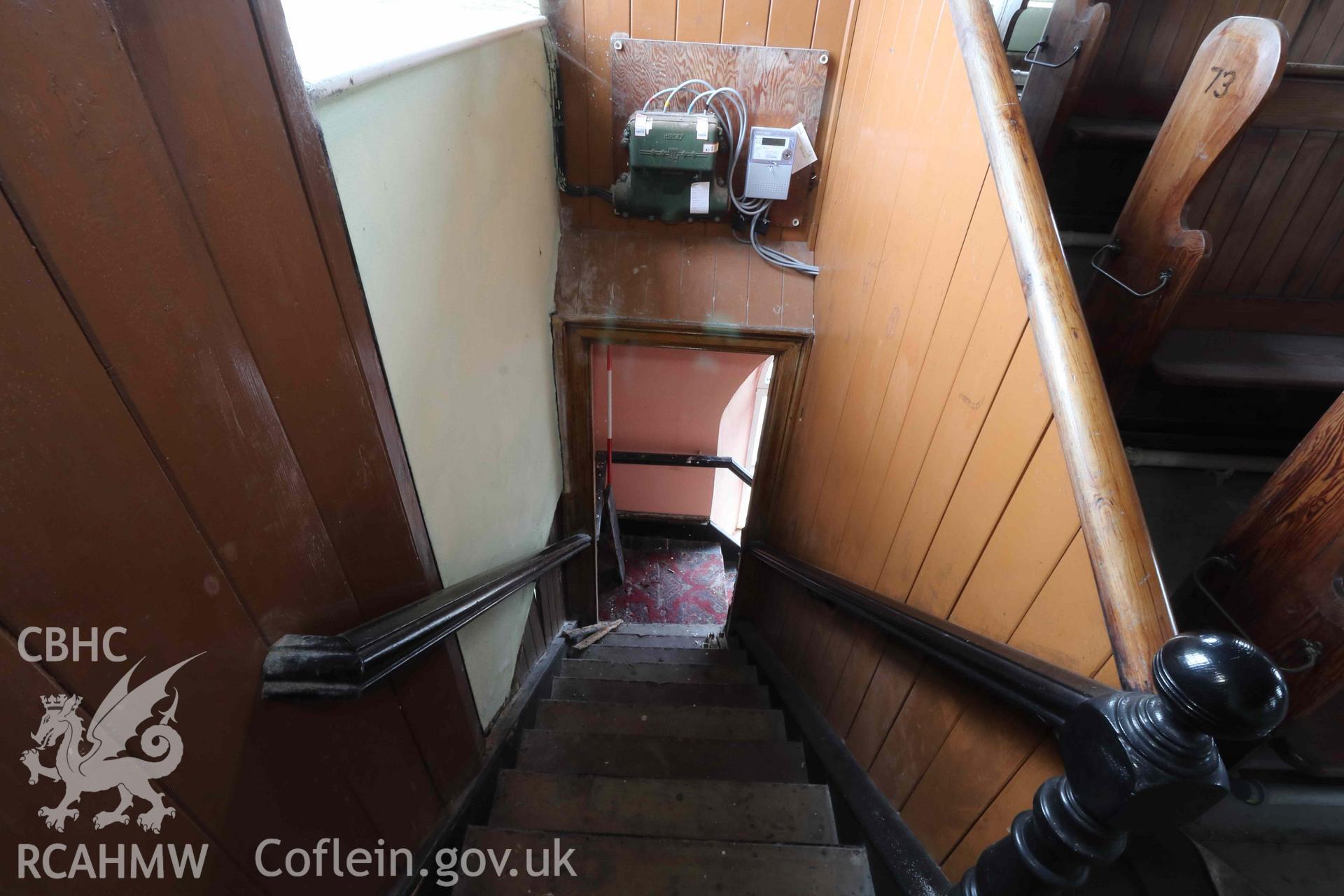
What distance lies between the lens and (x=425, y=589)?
1134 mm

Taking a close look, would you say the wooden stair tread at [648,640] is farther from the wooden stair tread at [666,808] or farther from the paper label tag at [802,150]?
the paper label tag at [802,150]

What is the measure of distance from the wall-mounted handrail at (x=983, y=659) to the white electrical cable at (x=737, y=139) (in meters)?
1.45

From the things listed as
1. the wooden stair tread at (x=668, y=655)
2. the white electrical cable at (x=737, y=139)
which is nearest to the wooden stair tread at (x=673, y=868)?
the wooden stair tread at (x=668, y=655)

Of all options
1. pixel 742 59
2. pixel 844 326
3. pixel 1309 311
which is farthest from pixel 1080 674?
pixel 742 59

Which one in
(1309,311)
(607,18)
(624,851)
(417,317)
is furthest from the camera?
(607,18)

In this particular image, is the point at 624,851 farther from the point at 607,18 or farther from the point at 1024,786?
the point at 607,18

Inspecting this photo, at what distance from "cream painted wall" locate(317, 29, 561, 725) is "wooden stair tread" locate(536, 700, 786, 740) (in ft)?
1.06

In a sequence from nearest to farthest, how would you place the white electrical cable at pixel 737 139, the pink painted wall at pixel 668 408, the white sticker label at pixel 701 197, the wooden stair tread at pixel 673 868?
the wooden stair tread at pixel 673 868 → the white electrical cable at pixel 737 139 → the white sticker label at pixel 701 197 → the pink painted wall at pixel 668 408

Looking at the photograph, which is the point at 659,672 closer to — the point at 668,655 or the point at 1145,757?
the point at 668,655

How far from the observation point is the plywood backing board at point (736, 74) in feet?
6.86

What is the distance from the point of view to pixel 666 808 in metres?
1.53

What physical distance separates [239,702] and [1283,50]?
5.65ft

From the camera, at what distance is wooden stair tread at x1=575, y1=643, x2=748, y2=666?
289 cm

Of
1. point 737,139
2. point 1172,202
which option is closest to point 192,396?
point 1172,202
